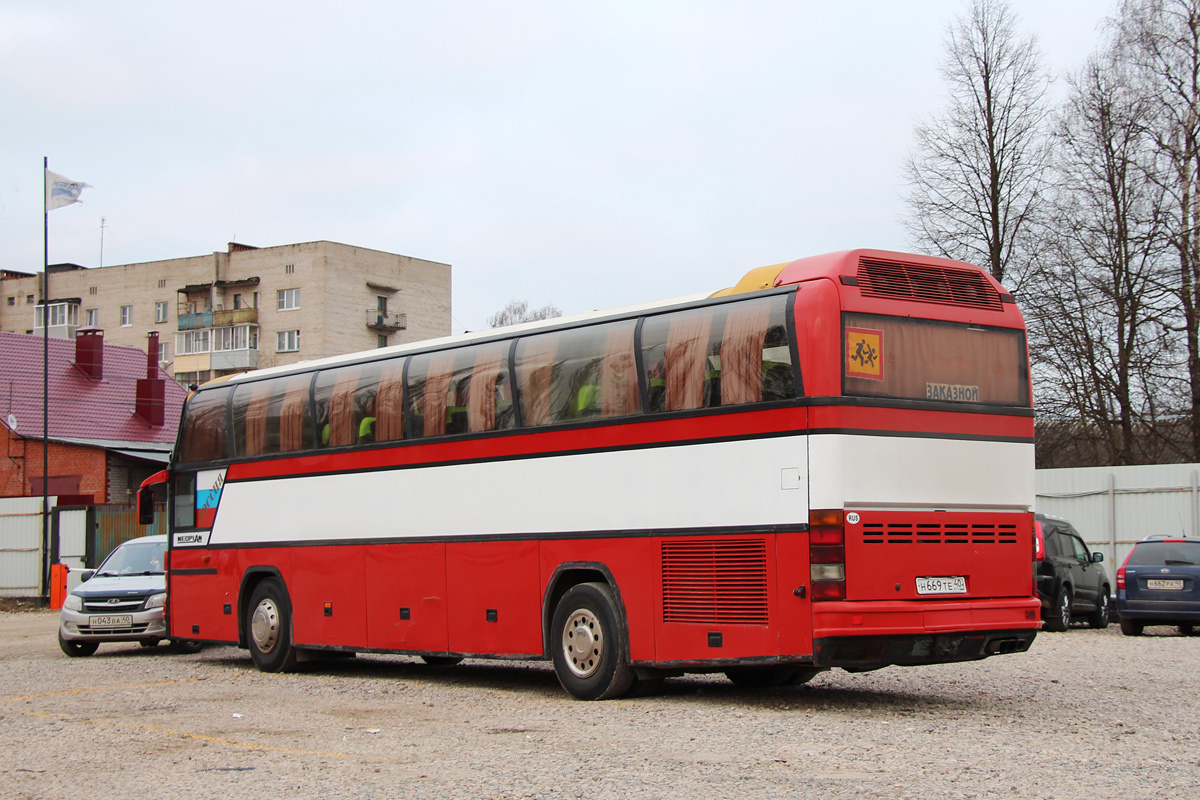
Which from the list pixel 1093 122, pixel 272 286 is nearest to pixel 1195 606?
pixel 1093 122

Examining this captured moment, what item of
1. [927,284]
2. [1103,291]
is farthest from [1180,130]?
[927,284]

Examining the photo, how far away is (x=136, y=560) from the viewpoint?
71.7ft

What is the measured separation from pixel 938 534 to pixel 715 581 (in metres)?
1.87

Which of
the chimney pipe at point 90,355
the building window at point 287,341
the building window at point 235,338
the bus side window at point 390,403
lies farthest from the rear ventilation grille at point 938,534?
the building window at point 235,338

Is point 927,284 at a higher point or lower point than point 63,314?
lower

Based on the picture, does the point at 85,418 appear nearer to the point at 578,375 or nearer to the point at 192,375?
the point at 578,375

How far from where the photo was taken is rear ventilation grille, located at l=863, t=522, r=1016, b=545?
11.0 meters

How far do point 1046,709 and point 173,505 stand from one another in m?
12.2

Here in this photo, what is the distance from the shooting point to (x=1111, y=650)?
18.3m

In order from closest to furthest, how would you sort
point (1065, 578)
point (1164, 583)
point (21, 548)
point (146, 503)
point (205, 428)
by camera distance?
point (205, 428) → point (146, 503) → point (1164, 583) → point (1065, 578) → point (21, 548)

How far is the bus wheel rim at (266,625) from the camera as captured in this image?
1714cm

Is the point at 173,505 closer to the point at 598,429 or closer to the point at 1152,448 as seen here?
the point at 598,429

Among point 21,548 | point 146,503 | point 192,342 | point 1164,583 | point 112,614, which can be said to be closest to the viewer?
point 146,503

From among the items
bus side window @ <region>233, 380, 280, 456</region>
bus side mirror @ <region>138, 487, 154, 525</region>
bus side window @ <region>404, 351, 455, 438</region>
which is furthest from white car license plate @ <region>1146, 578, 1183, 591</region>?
bus side mirror @ <region>138, 487, 154, 525</region>
